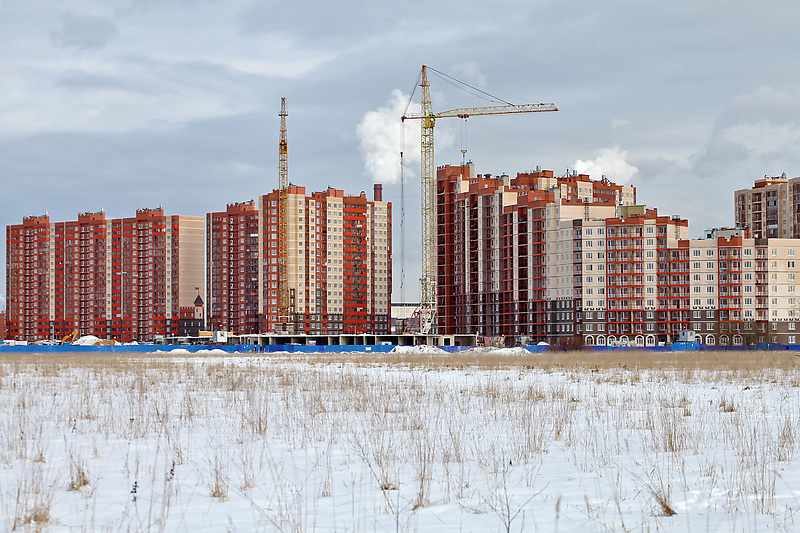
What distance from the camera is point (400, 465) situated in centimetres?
1162

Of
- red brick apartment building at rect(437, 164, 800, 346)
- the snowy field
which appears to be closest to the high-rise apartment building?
red brick apartment building at rect(437, 164, 800, 346)

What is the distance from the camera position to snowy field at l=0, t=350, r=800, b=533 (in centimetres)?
859

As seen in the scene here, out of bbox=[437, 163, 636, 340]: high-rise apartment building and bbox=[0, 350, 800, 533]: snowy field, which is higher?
bbox=[437, 163, 636, 340]: high-rise apartment building

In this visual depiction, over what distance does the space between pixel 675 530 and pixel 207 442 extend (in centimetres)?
818

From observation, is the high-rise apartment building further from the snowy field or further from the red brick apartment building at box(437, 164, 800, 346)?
the snowy field

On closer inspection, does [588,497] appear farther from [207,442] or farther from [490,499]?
[207,442]

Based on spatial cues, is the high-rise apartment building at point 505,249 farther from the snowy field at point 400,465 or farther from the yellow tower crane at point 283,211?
the snowy field at point 400,465

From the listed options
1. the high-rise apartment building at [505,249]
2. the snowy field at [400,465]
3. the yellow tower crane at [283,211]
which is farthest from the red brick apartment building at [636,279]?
the snowy field at [400,465]

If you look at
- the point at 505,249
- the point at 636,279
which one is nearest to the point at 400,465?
the point at 636,279

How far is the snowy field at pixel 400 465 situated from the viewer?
859cm

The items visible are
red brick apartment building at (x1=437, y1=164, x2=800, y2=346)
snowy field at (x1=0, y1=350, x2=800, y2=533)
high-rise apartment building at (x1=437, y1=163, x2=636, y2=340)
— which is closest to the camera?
snowy field at (x1=0, y1=350, x2=800, y2=533)

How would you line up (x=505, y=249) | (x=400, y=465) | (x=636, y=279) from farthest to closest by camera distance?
(x=505, y=249)
(x=636, y=279)
(x=400, y=465)

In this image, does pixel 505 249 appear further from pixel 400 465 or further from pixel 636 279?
pixel 400 465

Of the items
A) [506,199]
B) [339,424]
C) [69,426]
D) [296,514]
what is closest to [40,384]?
[69,426]
